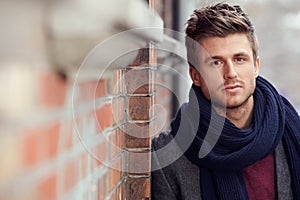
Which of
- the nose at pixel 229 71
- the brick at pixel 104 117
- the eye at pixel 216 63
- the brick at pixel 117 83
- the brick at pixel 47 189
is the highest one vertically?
the eye at pixel 216 63

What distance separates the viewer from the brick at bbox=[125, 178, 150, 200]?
124 centimetres

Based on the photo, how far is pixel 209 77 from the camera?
Answer: 1.51 meters

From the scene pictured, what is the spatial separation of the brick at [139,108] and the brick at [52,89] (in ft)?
1.97

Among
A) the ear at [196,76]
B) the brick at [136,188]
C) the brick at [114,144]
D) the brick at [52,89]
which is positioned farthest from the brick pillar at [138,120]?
the brick at [52,89]

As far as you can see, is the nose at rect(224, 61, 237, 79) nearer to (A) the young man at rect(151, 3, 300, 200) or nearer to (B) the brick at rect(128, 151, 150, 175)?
(A) the young man at rect(151, 3, 300, 200)

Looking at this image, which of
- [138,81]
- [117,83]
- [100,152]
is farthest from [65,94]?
[138,81]

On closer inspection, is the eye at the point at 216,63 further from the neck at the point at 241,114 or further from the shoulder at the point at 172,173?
the shoulder at the point at 172,173

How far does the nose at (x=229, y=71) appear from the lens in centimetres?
144

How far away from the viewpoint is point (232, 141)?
5.03 feet

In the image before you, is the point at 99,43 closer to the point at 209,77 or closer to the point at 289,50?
the point at 209,77

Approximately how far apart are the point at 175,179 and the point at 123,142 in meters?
0.39

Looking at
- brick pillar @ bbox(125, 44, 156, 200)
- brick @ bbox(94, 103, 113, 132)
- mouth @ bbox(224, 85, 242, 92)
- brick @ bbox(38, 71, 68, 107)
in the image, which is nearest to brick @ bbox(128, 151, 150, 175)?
brick pillar @ bbox(125, 44, 156, 200)

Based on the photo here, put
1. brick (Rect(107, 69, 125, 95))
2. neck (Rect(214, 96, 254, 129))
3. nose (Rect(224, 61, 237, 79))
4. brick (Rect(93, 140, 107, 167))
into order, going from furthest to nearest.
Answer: neck (Rect(214, 96, 254, 129))
nose (Rect(224, 61, 237, 79))
brick (Rect(107, 69, 125, 95))
brick (Rect(93, 140, 107, 167))

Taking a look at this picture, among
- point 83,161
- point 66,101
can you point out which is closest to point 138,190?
point 83,161
